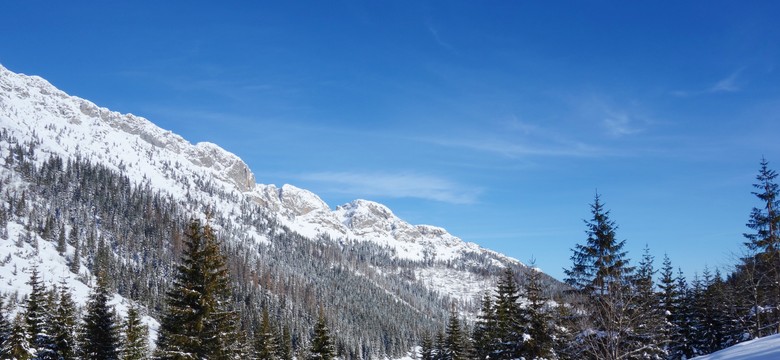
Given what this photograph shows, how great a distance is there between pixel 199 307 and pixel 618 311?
803 inches

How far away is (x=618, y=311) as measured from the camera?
78.0 feet

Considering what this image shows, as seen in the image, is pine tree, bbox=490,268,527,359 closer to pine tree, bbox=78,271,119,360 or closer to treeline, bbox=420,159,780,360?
treeline, bbox=420,159,780,360

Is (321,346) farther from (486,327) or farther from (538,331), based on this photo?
(538,331)

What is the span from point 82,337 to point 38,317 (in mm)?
6983

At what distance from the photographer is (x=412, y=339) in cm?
19262

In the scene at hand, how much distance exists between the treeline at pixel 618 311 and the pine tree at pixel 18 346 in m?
34.3

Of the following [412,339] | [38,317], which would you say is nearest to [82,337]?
[38,317]

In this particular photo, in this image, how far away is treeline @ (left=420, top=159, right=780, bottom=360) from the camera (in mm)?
24125

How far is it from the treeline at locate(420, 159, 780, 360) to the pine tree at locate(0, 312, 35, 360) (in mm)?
34274

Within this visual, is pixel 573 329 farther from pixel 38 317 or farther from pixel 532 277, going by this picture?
pixel 38 317

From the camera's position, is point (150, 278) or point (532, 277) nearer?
point (532, 277)

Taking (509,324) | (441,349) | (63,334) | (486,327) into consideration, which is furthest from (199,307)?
(441,349)

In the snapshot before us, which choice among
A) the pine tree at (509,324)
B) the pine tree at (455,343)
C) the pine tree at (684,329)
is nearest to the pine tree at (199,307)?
the pine tree at (509,324)

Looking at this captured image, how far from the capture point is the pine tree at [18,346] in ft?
117
